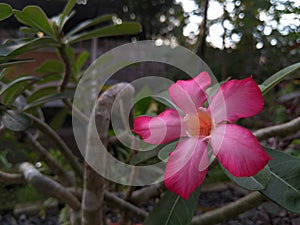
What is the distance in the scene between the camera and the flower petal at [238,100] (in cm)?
32

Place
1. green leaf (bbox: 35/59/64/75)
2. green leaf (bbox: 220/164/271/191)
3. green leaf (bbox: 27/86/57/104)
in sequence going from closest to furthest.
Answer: green leaf (bbox: 220/164/271/191)
green leaf (bbox: 27/86/57/104)
green leaf (bbox: 35/59/64/75)

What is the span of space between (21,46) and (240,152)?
0.48 meters

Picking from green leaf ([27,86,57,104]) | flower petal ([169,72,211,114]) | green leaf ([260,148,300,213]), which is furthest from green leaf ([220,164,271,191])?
green leaf ([27,86,57,104])

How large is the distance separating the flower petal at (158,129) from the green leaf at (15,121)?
35cm

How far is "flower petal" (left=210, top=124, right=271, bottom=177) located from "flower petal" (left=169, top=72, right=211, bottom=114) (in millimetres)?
67

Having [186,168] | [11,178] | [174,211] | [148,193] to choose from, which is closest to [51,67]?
[11,178]

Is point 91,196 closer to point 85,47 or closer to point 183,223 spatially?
point 183,223

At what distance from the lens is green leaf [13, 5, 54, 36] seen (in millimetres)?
667

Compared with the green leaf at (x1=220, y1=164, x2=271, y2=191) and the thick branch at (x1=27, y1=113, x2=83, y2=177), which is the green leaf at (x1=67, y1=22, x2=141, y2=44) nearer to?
the thick branch at (x1=27, y1=113, x2=83, y2=177)

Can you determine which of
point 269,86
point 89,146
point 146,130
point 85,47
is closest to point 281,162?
point 269,86

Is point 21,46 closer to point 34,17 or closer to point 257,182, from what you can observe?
point 34,17

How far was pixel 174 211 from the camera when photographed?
1.62 ft

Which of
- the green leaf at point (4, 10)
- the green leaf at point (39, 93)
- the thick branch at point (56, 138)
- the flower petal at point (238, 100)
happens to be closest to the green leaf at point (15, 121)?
the thick branch at point (56, 138)

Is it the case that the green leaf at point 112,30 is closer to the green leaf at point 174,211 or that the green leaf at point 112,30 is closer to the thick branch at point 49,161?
the thick branch at point 49,161
